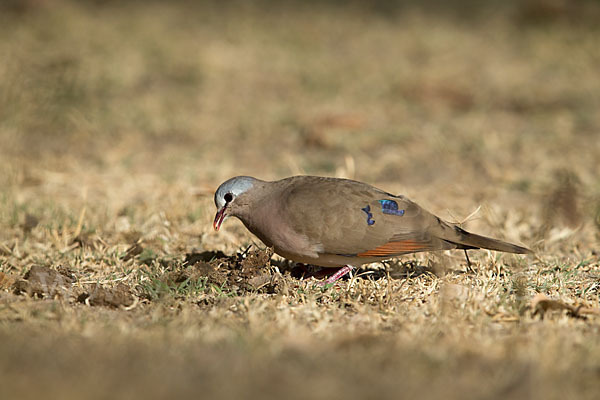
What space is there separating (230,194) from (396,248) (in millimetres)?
891

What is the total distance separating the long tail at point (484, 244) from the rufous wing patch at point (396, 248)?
0.66 ft

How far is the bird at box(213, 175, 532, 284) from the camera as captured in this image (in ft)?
12.1

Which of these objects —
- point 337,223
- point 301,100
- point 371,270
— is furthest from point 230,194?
point 301,100

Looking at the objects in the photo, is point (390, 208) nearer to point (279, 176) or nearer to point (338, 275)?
point (338, 275)

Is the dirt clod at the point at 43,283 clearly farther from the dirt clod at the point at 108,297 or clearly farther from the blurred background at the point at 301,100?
the blurred background at the point at 301,100

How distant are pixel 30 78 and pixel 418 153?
3723 mm

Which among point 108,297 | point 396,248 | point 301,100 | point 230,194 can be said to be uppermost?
point 301,100

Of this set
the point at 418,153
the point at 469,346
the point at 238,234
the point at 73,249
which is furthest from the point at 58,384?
the point at 418,153

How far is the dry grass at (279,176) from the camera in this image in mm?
2621

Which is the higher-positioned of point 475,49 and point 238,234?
point 475,49

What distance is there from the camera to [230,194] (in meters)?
3.88

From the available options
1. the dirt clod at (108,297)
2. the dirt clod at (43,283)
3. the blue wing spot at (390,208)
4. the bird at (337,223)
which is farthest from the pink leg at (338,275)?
the dirt clod at (43,283)

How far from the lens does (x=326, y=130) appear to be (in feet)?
24.4

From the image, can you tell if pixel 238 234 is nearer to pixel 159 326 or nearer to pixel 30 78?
pixel 159 326
